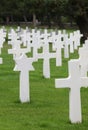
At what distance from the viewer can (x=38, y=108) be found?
1148 centimetres

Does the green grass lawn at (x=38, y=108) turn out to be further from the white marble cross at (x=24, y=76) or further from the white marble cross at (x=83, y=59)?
the white marble cross at (x=83, y=59)

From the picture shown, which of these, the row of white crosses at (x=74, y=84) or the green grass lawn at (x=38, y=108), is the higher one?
the row of white crosses at (x=74, y=84)

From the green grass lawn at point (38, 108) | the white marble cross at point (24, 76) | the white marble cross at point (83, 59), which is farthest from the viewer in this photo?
the white marble cross at point (83, 59)

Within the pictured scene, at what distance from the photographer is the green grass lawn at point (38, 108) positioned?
998 centimetres

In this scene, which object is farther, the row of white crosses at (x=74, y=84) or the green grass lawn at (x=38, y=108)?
the green grass lawn at (x=38, y=108)

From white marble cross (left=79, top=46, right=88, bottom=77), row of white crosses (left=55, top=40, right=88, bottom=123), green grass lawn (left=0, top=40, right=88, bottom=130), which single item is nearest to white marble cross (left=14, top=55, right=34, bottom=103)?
green grass lawn (left=0, top=40, right=88, bottom=130)

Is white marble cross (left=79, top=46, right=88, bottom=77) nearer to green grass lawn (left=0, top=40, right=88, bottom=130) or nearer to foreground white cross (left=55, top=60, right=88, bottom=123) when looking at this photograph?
green grass lawn (left=0, top=40, right=88, bottom=130)

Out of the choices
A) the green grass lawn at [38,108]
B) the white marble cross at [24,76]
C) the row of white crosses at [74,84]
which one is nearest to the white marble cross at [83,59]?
the green grass lawn at [38,108]

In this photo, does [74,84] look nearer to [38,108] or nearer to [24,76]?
[38,108]

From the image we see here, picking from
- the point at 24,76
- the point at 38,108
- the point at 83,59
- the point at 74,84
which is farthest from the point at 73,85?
the point at 83,59

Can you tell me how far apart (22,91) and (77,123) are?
2257mm

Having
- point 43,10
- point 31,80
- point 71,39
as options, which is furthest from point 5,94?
point 43,10

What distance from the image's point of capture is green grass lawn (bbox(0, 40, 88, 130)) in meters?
9.98

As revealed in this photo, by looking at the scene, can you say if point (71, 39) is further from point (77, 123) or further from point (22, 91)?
point (77, 123)
